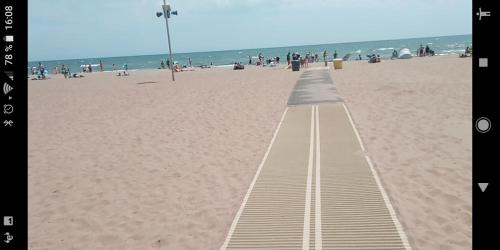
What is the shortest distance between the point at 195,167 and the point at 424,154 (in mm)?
4980

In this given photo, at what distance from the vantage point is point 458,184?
6.73 m

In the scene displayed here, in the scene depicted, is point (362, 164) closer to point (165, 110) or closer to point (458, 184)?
point (458, 184)

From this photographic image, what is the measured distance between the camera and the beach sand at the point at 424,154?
5.33 metres

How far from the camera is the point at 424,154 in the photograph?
8.49m

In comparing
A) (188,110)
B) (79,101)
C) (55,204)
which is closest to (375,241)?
(55,204)

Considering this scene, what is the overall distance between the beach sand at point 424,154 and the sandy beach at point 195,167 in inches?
0.9

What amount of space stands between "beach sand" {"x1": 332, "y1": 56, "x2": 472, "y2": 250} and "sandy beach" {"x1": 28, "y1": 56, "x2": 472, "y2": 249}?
24 mm
